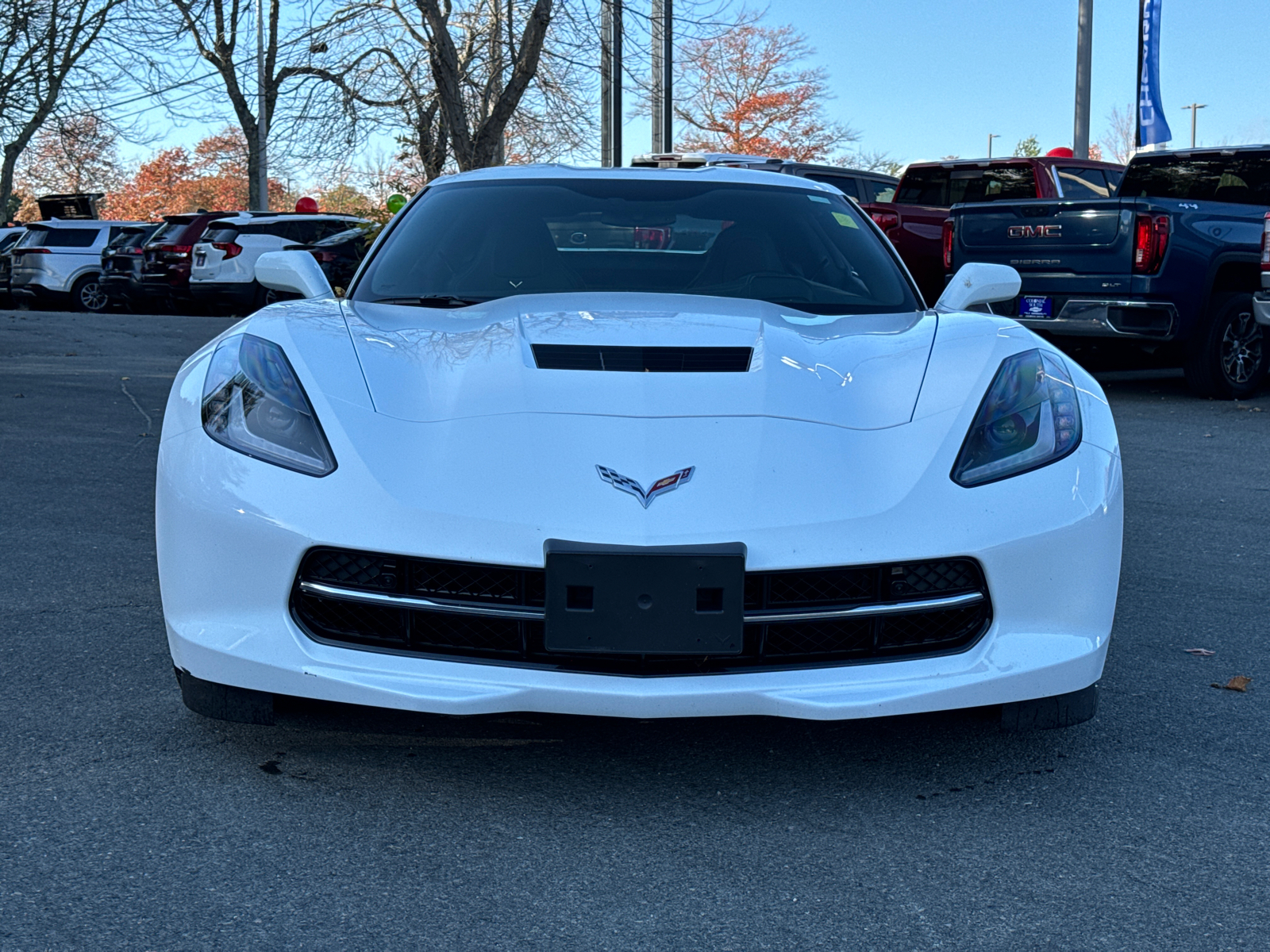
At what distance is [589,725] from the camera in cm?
316

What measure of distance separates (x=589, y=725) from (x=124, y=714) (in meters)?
1.10

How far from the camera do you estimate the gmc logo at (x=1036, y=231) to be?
1016 cm

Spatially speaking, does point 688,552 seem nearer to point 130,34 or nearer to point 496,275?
point 496,275

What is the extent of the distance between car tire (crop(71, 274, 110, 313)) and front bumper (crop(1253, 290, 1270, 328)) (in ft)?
66.0

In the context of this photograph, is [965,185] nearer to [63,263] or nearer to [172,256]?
[172,256]

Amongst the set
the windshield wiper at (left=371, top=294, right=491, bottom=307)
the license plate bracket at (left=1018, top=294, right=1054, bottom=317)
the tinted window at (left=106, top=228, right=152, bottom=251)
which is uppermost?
the tinted window at (left=106, top=228, right=152, bottom=251)

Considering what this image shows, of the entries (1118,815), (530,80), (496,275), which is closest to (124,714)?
(496,275)

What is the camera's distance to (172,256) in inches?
861

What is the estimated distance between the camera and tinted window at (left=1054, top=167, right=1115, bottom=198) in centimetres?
1360

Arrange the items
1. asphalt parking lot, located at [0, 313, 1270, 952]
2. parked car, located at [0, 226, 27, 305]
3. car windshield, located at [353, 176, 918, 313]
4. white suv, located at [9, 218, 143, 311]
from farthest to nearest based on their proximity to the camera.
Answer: parked car, located at [0, 226, 27, 305], white suv, located at [9, 218, 143, 311], car windshield, located at [353, 176, 918, 313], asphalt parking lot, located at [0, 313, 1270, 952]

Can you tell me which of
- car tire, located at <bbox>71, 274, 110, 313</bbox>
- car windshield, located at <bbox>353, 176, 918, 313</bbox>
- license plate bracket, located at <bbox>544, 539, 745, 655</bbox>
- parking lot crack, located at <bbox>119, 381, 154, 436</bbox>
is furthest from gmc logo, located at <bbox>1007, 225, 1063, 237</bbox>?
car tire, located at <bbox>71, 274, 110, 313</bbox>

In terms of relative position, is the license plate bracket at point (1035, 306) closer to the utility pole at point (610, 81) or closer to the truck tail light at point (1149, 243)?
the truck tail light at point (1149, 243)

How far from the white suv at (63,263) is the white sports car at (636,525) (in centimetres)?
2264

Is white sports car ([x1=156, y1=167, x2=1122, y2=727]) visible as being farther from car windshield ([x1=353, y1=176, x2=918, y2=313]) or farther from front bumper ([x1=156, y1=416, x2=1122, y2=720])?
car windshield ([x1=353, y1=176, x2=918, y2=313])
